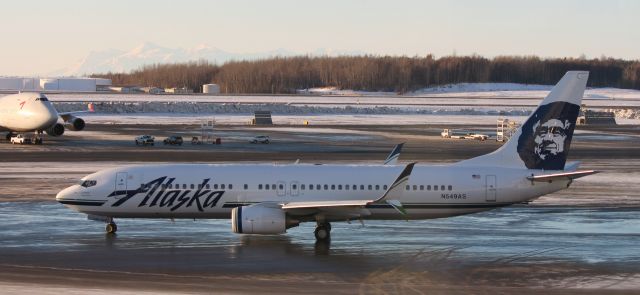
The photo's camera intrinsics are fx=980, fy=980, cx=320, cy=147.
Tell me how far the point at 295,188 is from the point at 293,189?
9 centimetres

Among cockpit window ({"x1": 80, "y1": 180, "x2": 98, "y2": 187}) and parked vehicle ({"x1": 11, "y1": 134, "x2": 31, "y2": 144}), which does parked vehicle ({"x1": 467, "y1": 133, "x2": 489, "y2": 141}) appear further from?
cockpit window ({"x1": 80, "y1": 180, "x2": 98, "y2": 187})

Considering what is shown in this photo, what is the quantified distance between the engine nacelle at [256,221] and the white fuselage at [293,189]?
1.64m

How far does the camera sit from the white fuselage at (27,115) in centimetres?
8812

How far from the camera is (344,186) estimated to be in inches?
1502

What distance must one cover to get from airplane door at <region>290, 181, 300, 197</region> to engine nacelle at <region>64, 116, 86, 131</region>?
64.2 meters

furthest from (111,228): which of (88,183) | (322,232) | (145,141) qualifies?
(145,141)

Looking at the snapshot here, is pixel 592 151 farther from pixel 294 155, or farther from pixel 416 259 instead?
pixel 416 259

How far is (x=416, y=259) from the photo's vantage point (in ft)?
113

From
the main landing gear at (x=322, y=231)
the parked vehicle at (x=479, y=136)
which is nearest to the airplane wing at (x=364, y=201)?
the main landing gear at (x=322, y=231)

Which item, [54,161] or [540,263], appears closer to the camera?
[540,263]

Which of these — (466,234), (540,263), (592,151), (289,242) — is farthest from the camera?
(592,151)

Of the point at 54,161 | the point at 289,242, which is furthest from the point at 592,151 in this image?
the point at 289,242

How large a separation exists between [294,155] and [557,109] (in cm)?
3889

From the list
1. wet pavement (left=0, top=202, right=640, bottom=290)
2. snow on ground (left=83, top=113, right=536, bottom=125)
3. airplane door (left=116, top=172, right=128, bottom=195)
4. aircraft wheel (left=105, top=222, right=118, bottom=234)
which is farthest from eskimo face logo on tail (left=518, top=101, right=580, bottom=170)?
snow on ground (left=83, top=113, right=536, bottom=125)
